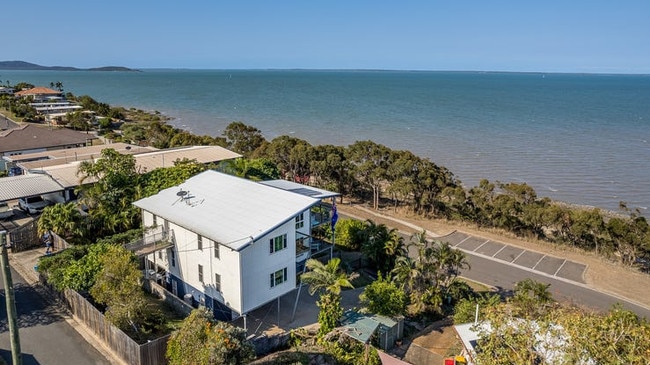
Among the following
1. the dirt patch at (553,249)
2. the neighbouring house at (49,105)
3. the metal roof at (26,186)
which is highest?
the neighbouring house at (49,105)

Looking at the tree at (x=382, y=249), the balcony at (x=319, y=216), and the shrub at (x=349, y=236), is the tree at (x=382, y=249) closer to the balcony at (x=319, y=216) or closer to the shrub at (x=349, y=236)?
the shrub at (x=349, y=236)

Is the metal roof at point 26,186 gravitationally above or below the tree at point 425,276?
above

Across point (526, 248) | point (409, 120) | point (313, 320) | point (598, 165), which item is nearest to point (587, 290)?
point (526, 248)

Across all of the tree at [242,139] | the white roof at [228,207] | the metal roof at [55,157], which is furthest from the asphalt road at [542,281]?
the tree at [242,139]

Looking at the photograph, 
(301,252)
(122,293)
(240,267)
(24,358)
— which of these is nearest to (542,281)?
(301,252)

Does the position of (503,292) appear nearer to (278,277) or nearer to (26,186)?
(278,277)

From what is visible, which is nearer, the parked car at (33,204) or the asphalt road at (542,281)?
the asphalt road at (542,281)

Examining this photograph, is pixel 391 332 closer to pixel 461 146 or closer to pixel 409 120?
pixel 461 146

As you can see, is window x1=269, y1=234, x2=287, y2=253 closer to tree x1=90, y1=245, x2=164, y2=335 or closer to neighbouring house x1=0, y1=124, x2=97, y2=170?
tree x1=90, y1=245, x2=164, y2=335
